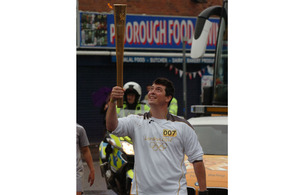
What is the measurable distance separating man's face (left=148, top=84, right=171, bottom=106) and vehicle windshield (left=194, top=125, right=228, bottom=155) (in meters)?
2.93

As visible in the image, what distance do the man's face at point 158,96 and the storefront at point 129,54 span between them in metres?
15.5

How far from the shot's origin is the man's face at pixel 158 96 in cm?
440

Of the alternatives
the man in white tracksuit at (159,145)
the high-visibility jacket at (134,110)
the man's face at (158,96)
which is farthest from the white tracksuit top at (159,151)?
the high-visibility jacket at (134,110)

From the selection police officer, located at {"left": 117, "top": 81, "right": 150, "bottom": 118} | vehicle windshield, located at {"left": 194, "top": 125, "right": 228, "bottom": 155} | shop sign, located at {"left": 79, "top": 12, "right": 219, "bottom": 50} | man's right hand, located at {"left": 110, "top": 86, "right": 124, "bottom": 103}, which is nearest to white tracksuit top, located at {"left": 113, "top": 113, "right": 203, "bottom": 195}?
man's right hand, located at {"left": 110, "top": 86, "right": 124, "bottom": 103}

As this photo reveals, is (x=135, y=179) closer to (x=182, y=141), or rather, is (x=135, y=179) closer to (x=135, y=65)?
(x=182, y=141)

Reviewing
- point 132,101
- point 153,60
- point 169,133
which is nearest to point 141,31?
point 153,60

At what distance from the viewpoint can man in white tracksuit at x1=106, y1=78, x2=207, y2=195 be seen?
423 cm

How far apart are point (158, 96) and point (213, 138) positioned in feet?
10.7

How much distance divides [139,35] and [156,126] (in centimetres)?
1641

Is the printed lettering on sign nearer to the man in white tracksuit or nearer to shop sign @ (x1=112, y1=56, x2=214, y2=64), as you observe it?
the man in white tracksuit

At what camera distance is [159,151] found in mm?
4246

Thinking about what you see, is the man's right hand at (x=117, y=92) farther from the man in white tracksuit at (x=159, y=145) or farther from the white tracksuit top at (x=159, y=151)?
Result: the white tracksuit top at (x=159, y=151)

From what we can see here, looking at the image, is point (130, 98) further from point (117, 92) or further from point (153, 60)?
point (153, 60)

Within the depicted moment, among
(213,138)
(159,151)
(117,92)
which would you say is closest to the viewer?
(117,92)
